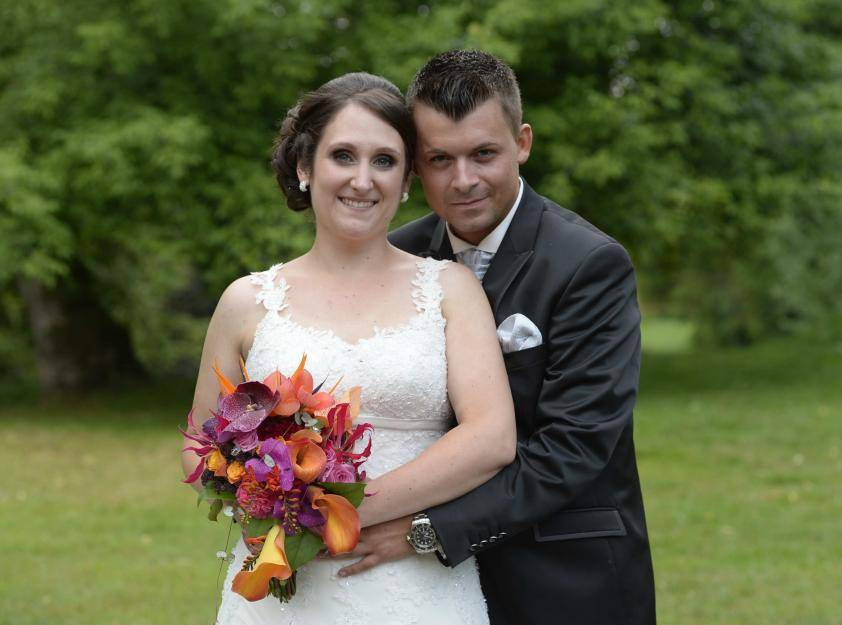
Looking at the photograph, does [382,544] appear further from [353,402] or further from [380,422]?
[353,402]

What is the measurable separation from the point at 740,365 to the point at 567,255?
1975 centimetres

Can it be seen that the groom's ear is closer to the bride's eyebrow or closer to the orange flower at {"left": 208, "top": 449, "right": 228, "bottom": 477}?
the bride's eyebrow

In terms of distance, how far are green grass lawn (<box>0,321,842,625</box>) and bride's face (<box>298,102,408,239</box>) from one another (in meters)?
4.24

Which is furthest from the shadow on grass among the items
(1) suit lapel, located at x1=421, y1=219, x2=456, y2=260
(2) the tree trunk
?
(1) suit lapel, located at x1=421, y1=219, x2=456, y2=260

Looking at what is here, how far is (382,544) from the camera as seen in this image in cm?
308

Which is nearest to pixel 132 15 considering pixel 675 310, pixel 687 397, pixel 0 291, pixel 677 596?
pixel 0 291

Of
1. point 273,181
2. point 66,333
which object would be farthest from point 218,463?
point 66,333

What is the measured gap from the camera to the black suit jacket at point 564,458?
3.05 metres

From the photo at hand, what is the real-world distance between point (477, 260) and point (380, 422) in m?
0.67

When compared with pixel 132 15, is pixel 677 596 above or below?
below

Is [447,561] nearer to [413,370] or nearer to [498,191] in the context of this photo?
[413,370]

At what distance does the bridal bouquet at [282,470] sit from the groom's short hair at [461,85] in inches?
38.9

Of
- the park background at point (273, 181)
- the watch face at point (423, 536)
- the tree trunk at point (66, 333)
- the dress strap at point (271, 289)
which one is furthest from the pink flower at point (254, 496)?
the tree trunk at point (66, 333)

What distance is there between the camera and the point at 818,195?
17.3 meters
